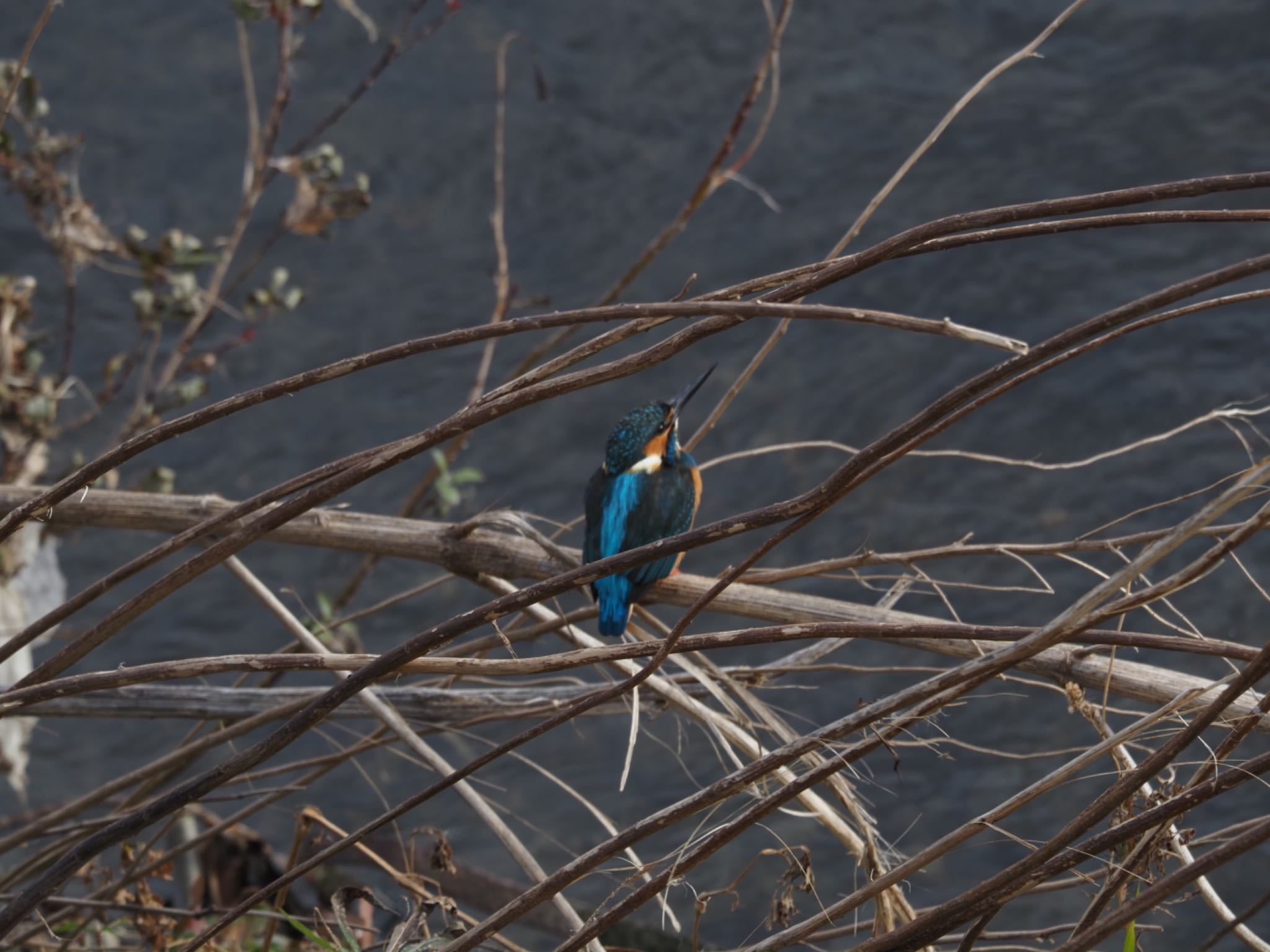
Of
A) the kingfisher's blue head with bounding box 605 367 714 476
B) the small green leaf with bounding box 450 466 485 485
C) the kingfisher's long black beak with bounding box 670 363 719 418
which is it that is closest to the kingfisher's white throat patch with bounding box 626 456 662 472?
the kingfisher's blue head with bounding box 605 367 714 476

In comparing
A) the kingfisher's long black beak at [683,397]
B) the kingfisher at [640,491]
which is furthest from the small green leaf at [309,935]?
the kingfisher's long black beak at [683,397]

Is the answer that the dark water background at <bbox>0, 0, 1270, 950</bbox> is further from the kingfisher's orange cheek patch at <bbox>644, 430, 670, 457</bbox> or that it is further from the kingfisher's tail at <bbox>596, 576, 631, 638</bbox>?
the kingfisher's tail at <bbox>596, 576, 631, 638</bbox>

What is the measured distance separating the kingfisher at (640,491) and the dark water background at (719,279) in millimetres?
1307

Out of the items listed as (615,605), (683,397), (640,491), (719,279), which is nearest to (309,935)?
(615,605)

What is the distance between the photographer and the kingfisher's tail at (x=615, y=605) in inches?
83.4

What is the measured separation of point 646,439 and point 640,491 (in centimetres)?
16

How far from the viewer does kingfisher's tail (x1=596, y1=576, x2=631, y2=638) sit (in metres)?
2.12

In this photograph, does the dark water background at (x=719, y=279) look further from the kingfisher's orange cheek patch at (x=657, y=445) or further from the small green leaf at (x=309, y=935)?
the small green leaf at (x=309, y=935)

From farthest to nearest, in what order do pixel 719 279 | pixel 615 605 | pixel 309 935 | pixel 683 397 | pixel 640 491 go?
1. pixel 719 279
2. pixel 683 397
3. pixel 640 491
4. pixel 615 605
5. pixel 309 935

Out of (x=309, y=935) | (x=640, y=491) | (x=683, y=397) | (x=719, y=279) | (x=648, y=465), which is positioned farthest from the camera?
(x=719, y=279)

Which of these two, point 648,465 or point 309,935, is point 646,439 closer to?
point 648,465

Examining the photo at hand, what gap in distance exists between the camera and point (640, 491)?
2.41 meters

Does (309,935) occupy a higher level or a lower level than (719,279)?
higher

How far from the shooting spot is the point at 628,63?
4789 millimetres
